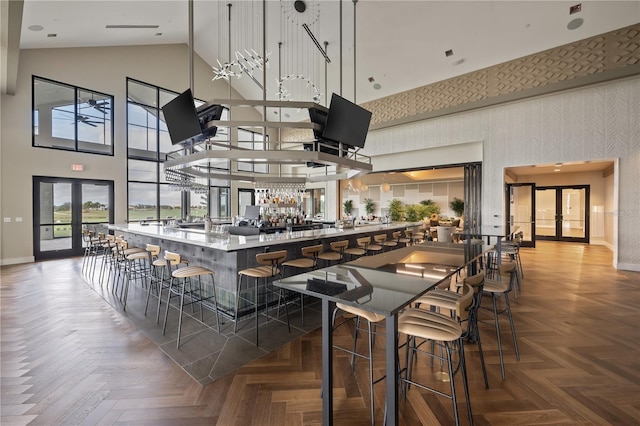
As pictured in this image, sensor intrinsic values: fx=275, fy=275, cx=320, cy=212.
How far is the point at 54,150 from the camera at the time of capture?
7285 mm

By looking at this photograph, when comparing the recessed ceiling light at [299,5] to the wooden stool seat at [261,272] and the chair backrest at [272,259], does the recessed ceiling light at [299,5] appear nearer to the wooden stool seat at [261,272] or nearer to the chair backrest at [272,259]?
the chair backrest at [272,259]

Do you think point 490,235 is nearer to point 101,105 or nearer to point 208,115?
point 208,115

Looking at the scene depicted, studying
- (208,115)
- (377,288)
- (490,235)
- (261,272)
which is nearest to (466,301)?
(377,288)

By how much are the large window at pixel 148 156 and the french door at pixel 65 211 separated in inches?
29.1

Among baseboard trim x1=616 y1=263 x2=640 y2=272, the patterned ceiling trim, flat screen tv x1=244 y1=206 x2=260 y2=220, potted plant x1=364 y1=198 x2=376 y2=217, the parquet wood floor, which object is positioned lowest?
the parquet wood floor

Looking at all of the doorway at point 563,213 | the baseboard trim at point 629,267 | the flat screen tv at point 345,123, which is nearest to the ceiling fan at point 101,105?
the flat screen tv at point 345,123

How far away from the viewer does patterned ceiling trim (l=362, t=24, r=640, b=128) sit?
582cm

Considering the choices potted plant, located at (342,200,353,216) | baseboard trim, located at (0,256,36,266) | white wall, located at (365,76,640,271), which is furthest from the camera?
potted plant, located at (342,200,353,216)

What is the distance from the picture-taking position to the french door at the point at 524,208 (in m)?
9.74

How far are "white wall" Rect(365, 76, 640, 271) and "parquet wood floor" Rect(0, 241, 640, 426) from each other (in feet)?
12.6

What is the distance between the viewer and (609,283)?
5.03m

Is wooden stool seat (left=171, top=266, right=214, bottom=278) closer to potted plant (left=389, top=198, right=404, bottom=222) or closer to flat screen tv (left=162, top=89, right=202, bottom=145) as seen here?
flat screen tv (left=162, top=89, right=202, bottom=145)

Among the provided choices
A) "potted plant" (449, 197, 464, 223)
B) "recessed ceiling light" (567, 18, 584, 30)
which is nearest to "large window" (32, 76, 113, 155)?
"recessed ceiling light" (567, 18, 584, 30)

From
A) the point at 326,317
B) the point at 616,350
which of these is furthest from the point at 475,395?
the point at 616,350
